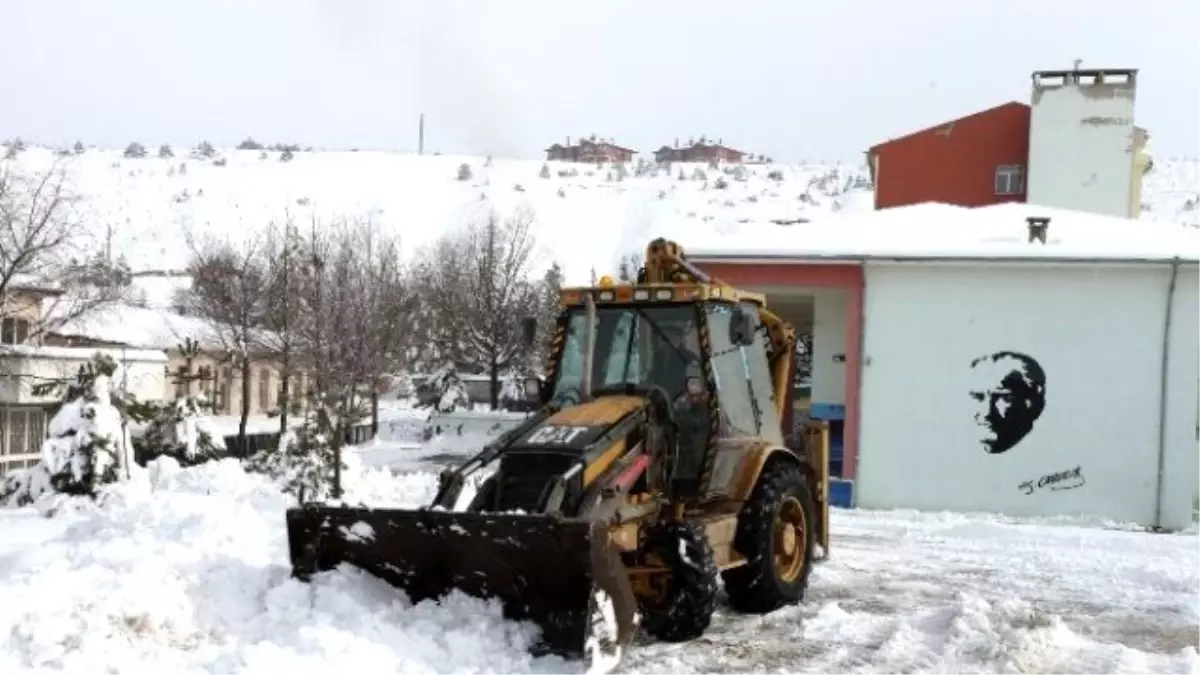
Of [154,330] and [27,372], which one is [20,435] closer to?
[27,372]

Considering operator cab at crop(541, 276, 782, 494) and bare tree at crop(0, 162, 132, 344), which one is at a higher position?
bare tree at crop(0, 162, 132, 344)

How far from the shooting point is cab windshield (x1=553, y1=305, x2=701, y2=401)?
897 cm

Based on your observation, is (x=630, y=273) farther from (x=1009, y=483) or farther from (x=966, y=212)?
(x=1009, y=483)

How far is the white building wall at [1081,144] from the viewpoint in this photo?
3216cm

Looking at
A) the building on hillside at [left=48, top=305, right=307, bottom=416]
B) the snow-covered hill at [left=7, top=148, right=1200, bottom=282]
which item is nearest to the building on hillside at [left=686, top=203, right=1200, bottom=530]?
the building on hillside at [left=48, top=305, right=307, bottom=416]

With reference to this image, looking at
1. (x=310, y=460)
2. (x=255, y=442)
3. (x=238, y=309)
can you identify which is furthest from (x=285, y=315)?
(x=310, y=460)

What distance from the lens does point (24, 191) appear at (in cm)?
1898

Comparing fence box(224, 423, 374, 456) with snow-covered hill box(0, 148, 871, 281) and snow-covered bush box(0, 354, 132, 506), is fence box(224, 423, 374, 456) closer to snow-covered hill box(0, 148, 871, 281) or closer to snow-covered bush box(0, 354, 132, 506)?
snow-covered bush box(0, 354, 132, 506)

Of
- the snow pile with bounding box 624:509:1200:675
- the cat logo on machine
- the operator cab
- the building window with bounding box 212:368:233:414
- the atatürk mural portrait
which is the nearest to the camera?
the snow pile with bounding box 624:509:1200:675

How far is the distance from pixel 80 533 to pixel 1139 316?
585 inches

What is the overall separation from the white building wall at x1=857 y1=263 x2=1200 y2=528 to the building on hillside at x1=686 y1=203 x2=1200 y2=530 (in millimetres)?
21

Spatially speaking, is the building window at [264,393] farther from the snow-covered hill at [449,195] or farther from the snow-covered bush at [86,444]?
the snow-covered bush at [86,444]

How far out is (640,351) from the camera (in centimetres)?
916
